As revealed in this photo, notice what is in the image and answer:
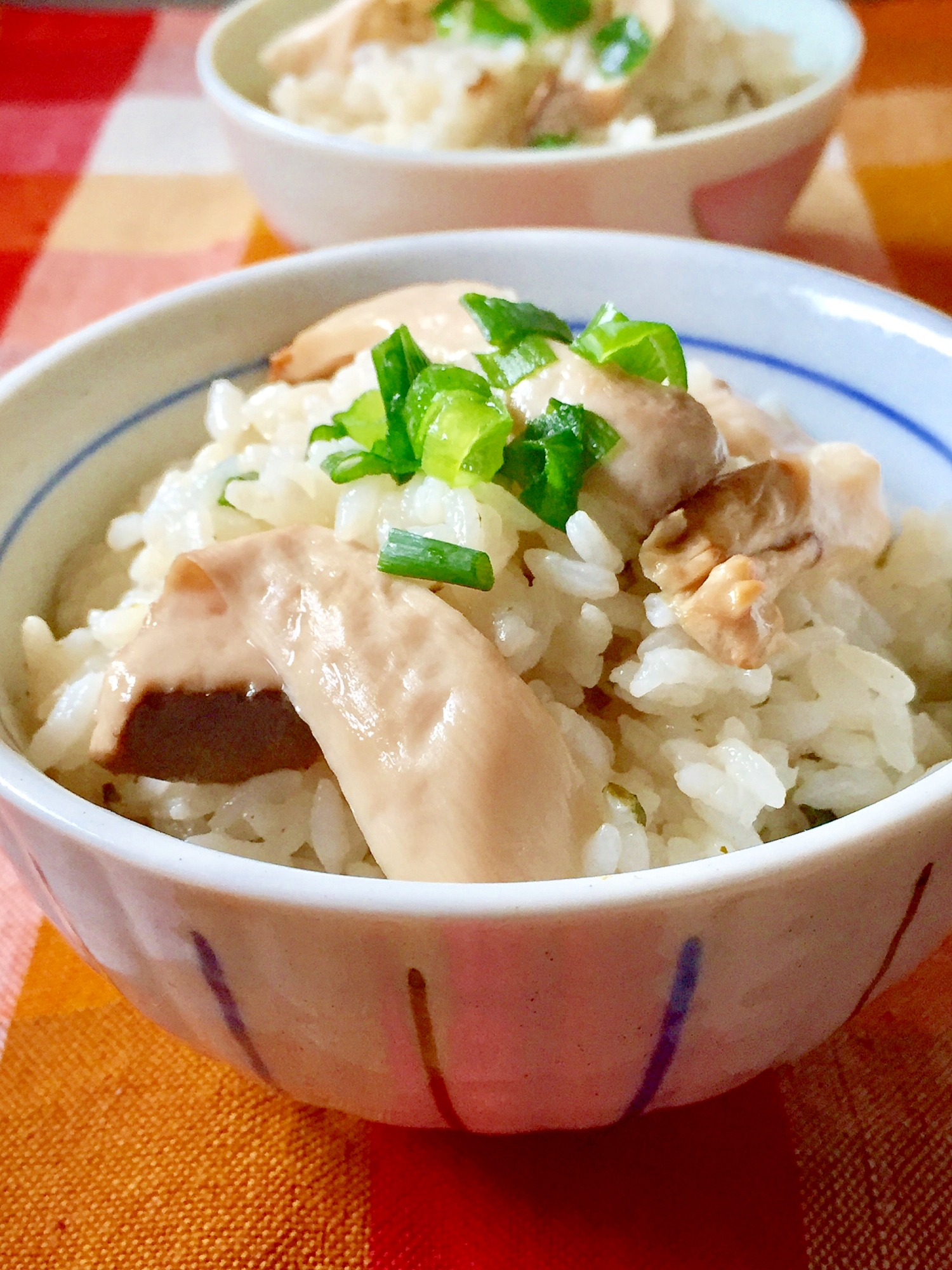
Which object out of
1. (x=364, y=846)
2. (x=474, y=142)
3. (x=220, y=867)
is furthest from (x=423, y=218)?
(x=220, y=867)

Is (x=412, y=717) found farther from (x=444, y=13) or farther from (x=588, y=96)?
(x=444, y=13)

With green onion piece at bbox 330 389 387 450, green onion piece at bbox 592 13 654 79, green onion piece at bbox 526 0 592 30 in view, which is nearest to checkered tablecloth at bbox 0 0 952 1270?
green onion piece at bbox 330 389 387 450

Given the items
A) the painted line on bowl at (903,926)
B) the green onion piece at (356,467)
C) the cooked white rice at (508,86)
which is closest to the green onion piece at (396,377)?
the green onion piece at (356,467)

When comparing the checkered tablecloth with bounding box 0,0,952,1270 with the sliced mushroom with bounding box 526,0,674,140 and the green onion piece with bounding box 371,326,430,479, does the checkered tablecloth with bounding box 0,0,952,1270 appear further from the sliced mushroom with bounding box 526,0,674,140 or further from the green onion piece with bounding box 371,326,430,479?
the sliced mushroom with bounding box 526,0,674,140

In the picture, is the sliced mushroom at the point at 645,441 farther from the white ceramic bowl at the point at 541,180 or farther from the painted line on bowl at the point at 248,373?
the white ceramic bowl at the point at 541,180

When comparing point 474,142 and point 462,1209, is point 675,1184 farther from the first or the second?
Answer: point 474,142

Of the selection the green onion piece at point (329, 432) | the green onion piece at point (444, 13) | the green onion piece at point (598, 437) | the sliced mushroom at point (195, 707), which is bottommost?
the sliced mushroom at point (195, 707)

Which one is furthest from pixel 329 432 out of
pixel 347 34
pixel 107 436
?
pixel 347 34
